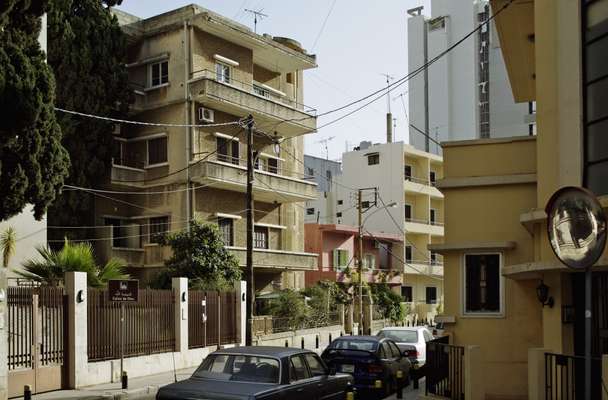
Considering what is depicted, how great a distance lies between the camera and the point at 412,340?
21.8 m

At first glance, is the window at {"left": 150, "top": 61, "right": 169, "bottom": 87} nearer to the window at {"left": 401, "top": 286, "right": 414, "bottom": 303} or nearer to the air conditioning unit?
the air conditioning unit

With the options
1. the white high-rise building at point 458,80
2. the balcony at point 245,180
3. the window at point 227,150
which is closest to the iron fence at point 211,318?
the balcony at point 245,180

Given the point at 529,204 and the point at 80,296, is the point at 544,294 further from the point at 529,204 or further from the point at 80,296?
the point at 80,296

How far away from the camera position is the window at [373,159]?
189 ft

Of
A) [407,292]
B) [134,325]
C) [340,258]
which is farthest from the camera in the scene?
[407,292]

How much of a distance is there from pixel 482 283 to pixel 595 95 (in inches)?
207

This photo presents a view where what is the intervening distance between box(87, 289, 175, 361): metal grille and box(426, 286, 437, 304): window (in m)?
38.5

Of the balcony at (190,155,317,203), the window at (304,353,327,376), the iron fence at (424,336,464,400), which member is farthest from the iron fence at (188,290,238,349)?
the window at (304,353,327,376)

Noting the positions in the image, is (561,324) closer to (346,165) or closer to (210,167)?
(210,167)

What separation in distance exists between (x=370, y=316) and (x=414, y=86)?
101 feet

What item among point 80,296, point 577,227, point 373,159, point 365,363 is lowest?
point 365,363

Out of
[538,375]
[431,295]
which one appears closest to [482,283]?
[538,375]

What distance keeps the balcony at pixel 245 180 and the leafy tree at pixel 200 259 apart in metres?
3.34

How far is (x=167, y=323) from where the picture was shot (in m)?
23.3
